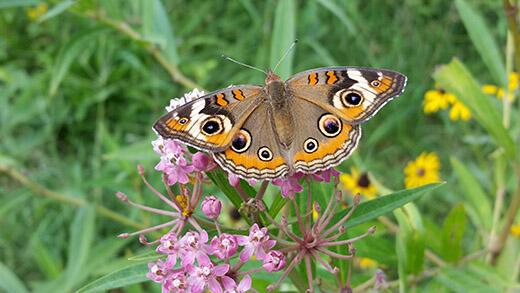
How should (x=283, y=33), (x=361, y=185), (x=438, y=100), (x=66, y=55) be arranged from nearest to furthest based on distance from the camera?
(x=283, y=33) < (x=66, y=55) < (x=361, y=185) < (x=438, y=100)

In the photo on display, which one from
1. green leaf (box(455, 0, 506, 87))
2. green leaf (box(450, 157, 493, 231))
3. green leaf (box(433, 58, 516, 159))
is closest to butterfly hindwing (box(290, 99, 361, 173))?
green leaf (box(433, 58, 516, 159))

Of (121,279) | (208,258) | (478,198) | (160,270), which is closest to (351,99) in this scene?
(208,258)

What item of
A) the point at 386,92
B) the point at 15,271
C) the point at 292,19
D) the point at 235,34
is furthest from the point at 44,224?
the point at 386,92

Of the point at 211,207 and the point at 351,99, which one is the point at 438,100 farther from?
the point at 211,207

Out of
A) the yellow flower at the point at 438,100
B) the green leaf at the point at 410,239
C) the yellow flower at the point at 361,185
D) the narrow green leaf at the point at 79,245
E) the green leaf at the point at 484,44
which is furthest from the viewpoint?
the yellow flower at the point at 438,100

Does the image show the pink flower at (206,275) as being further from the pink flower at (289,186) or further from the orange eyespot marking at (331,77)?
the orange eyespot marking at (331,77)

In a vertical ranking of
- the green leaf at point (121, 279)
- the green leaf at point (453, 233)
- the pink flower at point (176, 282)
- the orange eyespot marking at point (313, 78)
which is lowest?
the green leaf at point (453, 233)

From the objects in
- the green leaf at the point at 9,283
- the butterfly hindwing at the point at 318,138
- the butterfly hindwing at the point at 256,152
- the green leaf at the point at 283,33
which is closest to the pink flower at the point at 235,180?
the butterfly hindwing at the point at 256,152
